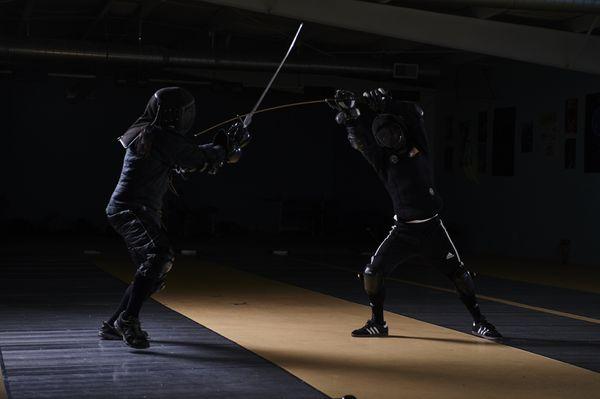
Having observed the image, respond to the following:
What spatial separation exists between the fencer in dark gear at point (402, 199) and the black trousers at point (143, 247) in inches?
55.5

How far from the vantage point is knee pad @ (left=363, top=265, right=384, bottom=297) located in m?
6.41

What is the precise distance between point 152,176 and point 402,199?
1647 mm

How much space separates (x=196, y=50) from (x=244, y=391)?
11.2 metres

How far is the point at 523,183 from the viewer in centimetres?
1588

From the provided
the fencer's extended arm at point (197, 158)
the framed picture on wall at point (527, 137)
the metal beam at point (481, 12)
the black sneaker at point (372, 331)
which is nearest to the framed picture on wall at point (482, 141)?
the framed picture on wall at point (527, 137)

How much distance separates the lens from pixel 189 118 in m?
5.99

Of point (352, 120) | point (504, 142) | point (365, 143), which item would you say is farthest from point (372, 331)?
point (504, 142)

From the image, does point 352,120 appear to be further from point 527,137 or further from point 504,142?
point 504,142

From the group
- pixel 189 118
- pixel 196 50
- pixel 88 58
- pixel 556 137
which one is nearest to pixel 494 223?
pixel 556 137

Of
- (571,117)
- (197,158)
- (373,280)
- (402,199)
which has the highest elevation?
(571,117)

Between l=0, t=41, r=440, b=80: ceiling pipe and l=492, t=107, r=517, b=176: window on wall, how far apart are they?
61.7 inches

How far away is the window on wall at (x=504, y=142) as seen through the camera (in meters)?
16.2

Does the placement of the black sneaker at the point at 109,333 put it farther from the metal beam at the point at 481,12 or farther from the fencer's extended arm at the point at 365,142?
the metal beam at the point at 481,12

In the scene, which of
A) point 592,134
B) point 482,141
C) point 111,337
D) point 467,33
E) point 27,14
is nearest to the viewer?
point 111,337
